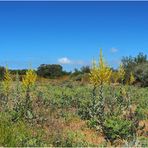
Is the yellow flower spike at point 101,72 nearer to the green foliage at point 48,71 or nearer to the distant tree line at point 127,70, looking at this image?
the distant tree line at point 127,70

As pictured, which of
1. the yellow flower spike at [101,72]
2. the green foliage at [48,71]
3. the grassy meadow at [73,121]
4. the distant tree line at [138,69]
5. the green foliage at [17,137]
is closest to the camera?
the green foliage at [17,137]

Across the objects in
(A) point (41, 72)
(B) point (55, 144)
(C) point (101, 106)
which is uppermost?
(A) point (41, 72)

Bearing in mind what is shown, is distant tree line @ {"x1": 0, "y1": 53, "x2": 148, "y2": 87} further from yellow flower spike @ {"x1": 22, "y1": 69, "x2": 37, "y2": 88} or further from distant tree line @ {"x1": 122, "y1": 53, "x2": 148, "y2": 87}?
yellow flower spike @ {"x1": 22, "y1": 69, "x2": 37, "y2": 88}

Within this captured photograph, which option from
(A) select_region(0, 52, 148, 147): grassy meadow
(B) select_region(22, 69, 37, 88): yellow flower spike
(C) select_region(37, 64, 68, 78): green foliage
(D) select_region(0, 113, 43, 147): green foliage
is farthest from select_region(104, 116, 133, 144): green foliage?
(C) select_region(37, 64, 68, 78): green foliage

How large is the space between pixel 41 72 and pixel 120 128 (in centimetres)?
3792

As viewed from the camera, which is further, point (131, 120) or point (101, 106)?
point (101, 106)

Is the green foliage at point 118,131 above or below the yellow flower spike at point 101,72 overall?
below

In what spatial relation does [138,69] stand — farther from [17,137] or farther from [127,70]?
[17,137]

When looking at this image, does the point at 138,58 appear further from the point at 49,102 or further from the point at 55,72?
the point at 49,102

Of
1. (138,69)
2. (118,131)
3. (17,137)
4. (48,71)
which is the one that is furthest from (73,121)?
(48,71)

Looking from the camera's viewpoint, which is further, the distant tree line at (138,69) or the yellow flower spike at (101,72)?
the distant tree line at (138,69)

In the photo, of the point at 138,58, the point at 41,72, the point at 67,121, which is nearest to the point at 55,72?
the point at 41,72

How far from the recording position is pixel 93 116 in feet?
47.8

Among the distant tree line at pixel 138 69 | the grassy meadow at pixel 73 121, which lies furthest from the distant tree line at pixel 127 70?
the grassy meadow at pixel 73 121
